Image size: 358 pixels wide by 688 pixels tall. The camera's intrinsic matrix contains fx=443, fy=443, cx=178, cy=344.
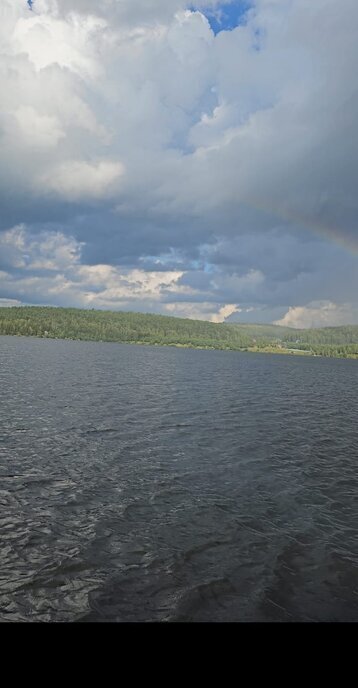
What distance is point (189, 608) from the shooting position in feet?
41.4

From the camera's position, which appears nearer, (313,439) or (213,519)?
(213,519)

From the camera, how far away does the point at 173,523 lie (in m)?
18.8

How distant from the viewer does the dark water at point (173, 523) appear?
12961mm

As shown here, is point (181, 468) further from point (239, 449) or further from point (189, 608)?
point (189, 608)

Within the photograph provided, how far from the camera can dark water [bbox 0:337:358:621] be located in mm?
12961

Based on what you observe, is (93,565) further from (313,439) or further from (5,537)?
(313,439)

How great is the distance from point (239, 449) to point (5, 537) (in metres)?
20.8

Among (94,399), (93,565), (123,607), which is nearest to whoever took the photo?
(123,607)

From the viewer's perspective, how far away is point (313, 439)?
39.9 meters
